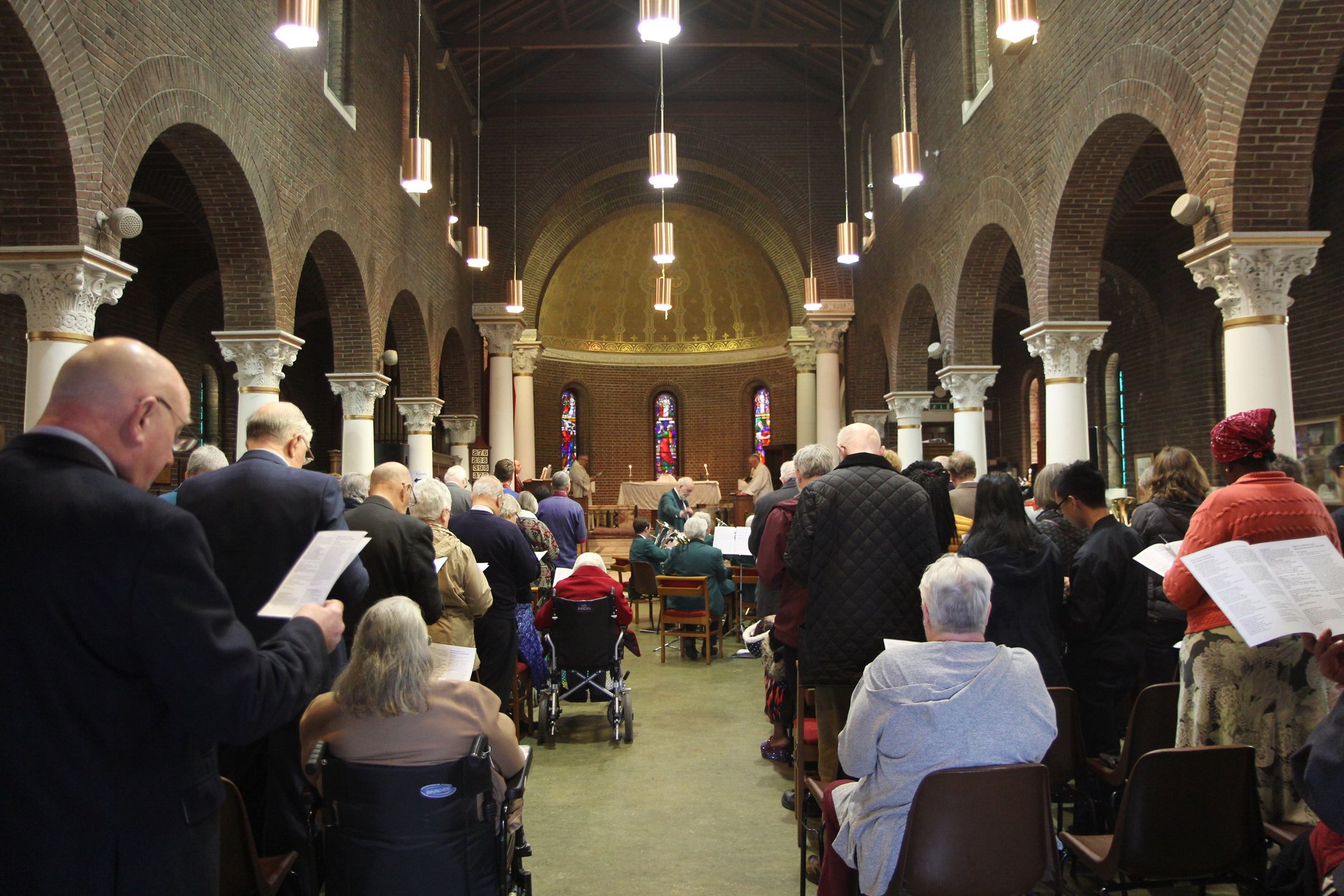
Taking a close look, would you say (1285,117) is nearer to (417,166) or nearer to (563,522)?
(563,522)

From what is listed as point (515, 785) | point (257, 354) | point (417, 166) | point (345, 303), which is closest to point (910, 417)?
point (417, 166)

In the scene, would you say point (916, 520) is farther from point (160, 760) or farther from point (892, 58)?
point (892, 58)

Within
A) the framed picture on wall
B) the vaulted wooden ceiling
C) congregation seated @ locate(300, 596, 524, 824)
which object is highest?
the vaulted wooden ceiling

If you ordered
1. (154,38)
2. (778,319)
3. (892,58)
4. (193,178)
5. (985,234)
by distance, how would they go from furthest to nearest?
(778,319) < (892,58) < (985,234) < (193,178) < (154,38)

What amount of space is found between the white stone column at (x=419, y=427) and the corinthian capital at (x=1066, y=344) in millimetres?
10736

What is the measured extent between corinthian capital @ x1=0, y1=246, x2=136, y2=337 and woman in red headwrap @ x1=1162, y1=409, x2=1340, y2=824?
690 centimetres

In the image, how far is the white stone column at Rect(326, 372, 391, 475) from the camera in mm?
14125

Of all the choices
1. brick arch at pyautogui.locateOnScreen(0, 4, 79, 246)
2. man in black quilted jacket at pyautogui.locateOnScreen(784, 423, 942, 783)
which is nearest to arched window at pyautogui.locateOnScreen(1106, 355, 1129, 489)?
man in black quilted jacket at pyautogui.locateOnScreen(784, 423, 942, 783)

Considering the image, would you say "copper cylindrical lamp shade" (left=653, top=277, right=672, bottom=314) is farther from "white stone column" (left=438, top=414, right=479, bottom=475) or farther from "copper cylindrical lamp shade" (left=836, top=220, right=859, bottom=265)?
"white stone column" (left=438, top=414, right=479, bottom=475)

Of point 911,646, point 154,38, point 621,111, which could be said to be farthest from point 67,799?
point 621,111

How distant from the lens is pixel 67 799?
1900 mm

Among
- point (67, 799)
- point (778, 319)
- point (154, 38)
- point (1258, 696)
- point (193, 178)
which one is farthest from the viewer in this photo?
point (778, 319)

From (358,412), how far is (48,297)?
7.60 metres

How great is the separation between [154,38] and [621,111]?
46.4 ft
